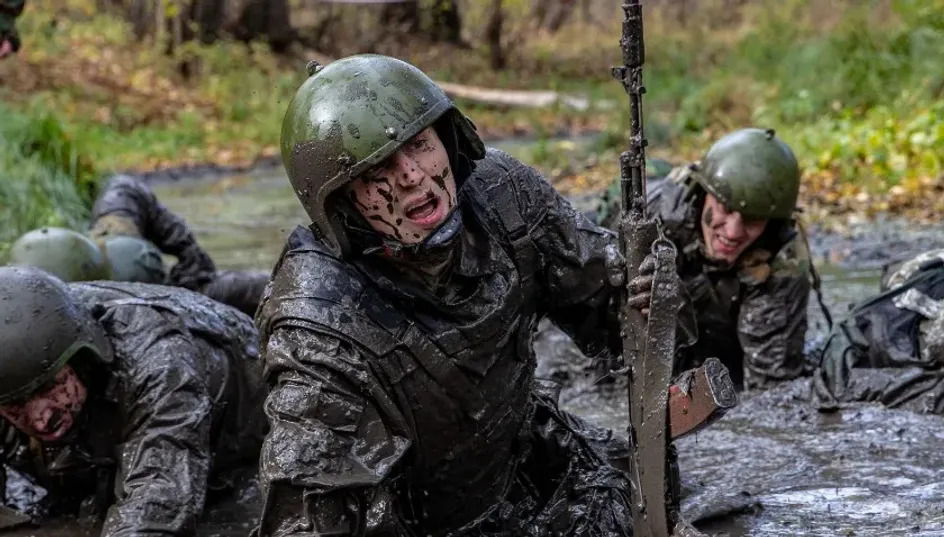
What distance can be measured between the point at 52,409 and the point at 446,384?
5.80 ft

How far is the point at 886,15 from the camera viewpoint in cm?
1714

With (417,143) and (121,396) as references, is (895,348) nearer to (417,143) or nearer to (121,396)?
(417,143)

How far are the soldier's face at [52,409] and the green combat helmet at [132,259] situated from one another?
2214 millimetres

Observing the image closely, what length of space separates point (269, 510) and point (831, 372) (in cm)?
374

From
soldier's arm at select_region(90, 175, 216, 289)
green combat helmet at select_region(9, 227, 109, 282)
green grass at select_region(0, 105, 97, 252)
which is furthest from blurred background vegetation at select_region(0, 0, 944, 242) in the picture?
green combat helmet at select_region(9, 227, 109, 282)

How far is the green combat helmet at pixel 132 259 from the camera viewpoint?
22.7 feet

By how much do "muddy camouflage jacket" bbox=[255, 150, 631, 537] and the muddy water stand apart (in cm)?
61

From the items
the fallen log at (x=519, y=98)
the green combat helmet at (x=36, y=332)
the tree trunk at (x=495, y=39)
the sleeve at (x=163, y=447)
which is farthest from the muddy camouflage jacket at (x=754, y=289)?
the tree trunk at (x=495, y=39)

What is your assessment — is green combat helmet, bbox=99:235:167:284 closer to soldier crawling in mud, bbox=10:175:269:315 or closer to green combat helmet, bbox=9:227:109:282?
soldier crawling in mud, bbox=10:175:269:315

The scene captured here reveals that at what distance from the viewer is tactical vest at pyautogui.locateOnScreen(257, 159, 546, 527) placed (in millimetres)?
3422

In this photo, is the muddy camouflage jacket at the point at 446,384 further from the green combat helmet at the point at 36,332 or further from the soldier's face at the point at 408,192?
the green combat helmet at the point at 36,332

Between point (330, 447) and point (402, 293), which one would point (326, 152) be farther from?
point (330, 447)

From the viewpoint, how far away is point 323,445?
3.21m

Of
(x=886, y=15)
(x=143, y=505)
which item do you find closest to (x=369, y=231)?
(x=143, y=505)
